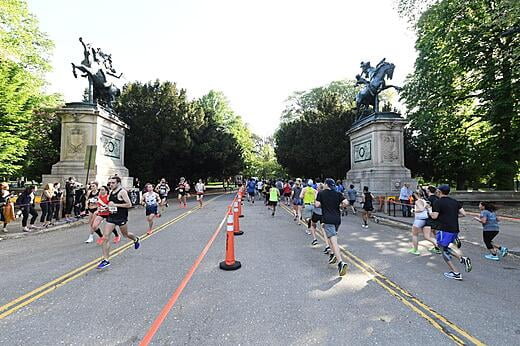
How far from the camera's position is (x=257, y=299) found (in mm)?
4195

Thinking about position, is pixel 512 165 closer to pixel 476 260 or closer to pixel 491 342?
pixel 476 260

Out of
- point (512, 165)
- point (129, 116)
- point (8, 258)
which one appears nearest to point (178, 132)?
point (129, 116)

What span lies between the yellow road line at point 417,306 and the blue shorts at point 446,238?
133 cm

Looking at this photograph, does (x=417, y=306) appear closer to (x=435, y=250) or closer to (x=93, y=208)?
(x=435, y=250)

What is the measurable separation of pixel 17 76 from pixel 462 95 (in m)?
29.9

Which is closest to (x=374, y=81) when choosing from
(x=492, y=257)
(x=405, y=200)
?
(x=405, y=200)

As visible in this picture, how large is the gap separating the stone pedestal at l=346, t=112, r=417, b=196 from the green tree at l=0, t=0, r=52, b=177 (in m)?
19.1

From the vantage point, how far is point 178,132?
27.5 meters

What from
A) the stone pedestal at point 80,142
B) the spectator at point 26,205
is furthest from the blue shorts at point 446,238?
the stone pedestal at point 80,142

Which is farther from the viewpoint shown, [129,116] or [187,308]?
[129,116]

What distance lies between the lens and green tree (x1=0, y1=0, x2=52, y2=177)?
14.6 m

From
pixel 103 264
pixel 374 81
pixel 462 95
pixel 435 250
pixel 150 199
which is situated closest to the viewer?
pixel 103 264

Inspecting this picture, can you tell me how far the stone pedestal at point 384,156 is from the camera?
628 inches

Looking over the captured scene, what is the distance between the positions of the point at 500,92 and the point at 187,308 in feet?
76.5
